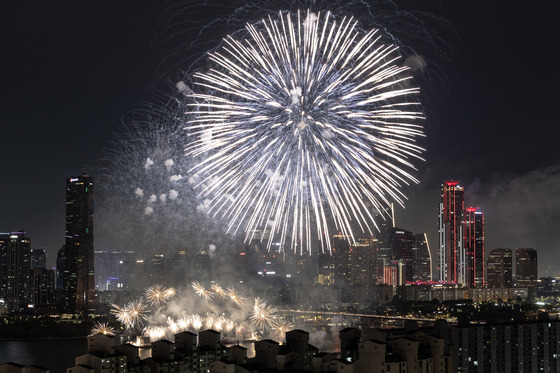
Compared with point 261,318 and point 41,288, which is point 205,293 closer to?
point 261,318

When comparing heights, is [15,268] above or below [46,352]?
above

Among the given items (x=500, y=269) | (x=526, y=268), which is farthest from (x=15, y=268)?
(x=526, y=268)

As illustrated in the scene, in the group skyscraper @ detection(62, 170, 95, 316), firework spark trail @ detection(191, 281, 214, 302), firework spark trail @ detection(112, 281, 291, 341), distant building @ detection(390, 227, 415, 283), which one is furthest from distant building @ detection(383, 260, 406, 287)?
firework spark trail @ detection(191, 281, 214, 302)

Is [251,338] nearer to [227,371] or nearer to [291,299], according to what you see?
[291,299]

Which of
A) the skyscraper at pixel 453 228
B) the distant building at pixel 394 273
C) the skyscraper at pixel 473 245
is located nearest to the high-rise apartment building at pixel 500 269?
the skyscraper at pixel 473 245

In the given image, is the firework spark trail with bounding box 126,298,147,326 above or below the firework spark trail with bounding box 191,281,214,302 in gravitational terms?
below

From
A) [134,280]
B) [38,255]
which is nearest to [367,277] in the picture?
[134,280]

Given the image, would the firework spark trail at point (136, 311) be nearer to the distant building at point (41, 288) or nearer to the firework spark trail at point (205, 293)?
the firework spark trail at point (205, 293)

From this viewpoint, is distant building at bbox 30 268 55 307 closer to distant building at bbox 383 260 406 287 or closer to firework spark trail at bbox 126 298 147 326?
distant building at bbox 383 260 406 287
